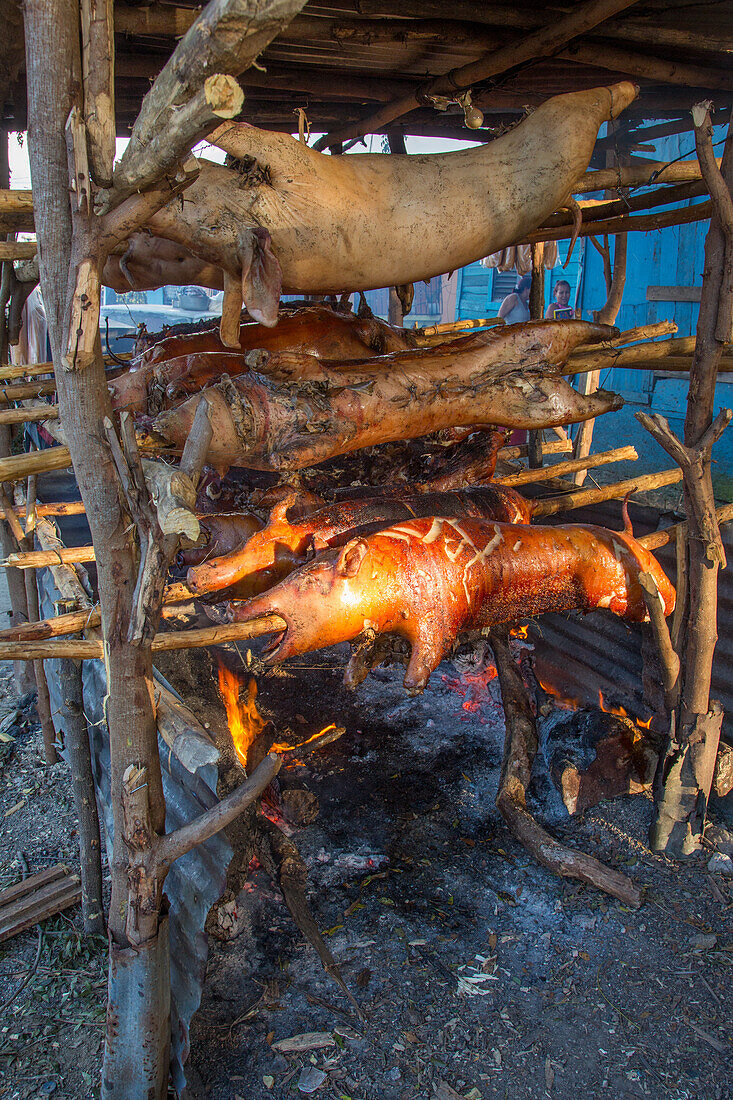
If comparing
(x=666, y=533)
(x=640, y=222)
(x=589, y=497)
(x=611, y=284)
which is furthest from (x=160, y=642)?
(x=611, y=284)

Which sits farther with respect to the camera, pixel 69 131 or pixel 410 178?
pixel 410 178

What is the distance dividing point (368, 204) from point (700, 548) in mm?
2533

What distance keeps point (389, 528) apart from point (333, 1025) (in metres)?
2.39

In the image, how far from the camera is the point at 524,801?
4.54m

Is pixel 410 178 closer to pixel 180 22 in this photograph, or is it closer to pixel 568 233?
pixel 180 22

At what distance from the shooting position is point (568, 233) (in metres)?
3.90

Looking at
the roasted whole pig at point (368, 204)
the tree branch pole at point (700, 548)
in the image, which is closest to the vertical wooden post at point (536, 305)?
the tree branch pole at point (700, 548)

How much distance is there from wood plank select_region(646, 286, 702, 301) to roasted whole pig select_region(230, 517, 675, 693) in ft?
23.3

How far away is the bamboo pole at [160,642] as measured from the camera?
221cm

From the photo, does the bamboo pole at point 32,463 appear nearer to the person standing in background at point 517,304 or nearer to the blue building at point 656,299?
the blue building at point 656,299

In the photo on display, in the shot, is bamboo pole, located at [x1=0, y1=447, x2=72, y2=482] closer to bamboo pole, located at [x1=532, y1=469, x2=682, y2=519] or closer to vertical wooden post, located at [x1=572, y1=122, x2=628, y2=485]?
bamboo pole, located at [x1=532, y1=469, x2=682, y2=519]

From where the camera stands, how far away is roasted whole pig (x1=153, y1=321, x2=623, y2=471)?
100 inches

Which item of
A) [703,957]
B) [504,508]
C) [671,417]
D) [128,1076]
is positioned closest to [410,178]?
[504,508]

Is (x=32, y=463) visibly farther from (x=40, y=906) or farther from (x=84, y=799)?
(x=40, y=906)
